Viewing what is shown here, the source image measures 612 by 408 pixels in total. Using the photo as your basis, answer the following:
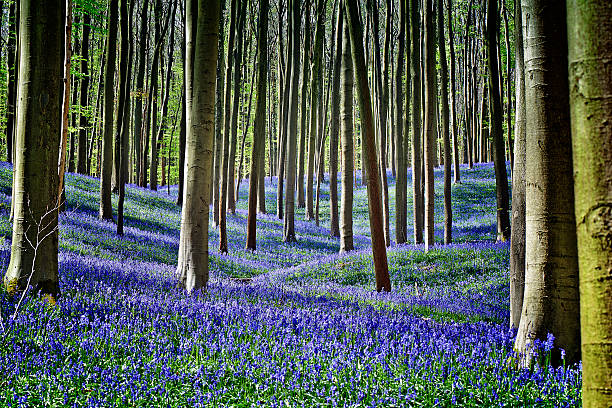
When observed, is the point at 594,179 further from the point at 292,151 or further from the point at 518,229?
the point at 292,151

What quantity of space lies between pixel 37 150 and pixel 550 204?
587 centimetres

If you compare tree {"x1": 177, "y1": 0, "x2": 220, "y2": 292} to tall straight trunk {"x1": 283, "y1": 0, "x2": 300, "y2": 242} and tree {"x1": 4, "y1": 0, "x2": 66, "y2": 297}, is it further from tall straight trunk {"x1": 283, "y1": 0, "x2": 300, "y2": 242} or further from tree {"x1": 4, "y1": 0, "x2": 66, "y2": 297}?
tall straight trunk {"x1": 283, "y1": 0, "x2": 300, "y2": 242}

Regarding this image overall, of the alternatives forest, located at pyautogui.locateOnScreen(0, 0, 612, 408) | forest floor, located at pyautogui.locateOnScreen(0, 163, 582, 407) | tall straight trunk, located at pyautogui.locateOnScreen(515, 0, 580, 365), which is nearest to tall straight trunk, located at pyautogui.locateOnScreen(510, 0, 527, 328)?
forest, located at pyautogui.locateOnScreen(0, 0, 612, 408)

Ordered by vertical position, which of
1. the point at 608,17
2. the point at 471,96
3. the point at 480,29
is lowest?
the point at 608,17

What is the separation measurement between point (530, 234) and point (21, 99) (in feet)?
20.3

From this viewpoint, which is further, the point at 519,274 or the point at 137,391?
the point at 519,274

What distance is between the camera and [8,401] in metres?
3.27

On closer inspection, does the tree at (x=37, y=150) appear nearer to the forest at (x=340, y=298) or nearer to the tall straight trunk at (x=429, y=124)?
the forest at (x=340, y=298)

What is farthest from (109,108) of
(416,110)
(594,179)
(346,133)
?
(594,179)

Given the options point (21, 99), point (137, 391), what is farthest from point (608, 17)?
point (21, 99)

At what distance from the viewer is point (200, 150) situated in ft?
25.6

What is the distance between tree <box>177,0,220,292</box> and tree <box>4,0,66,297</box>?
2148 mm

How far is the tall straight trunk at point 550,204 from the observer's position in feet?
13.5

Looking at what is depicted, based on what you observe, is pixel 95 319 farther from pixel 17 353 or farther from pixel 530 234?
pixel 530 234
